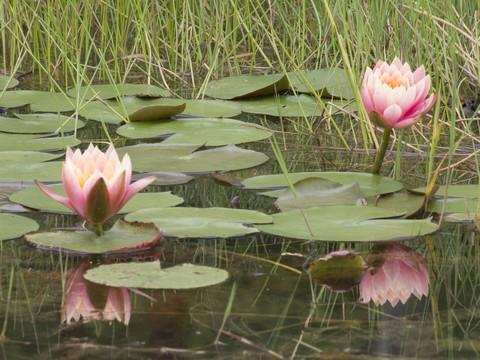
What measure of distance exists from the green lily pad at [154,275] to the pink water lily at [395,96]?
0.67 metres

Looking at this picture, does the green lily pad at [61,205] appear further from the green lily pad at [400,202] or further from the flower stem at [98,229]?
the green lily pad at [400,202]

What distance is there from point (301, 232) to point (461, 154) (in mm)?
835

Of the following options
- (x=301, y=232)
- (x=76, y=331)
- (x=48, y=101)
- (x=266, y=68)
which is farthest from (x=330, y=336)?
(x=266, y=68)

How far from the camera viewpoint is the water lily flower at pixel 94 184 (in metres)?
1.29

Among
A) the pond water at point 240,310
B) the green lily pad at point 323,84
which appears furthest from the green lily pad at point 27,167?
the green lily pad at point 323,84

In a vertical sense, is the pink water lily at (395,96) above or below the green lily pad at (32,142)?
above

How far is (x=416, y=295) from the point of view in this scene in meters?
1.13

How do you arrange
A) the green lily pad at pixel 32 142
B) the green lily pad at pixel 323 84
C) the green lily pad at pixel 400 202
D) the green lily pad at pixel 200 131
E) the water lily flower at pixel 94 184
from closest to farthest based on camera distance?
the water lily flower at pixel 94 184 → the green lily pad at pixel 400 202 → the green lily pad at pixel 32 142 → the green lily pad at pixel 200 131 → the green lily pad at pixel 323 84

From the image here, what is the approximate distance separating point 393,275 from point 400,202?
42cm

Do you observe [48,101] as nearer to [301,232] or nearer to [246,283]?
[301,232]

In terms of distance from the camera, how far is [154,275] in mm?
1178

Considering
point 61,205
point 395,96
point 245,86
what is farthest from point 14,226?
point 245,86

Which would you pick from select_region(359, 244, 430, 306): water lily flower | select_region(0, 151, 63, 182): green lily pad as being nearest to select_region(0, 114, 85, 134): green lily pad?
select_region(0, 151, 63, 182): green lily pad

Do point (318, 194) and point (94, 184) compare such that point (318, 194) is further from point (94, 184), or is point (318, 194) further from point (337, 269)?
point (94, 184)
